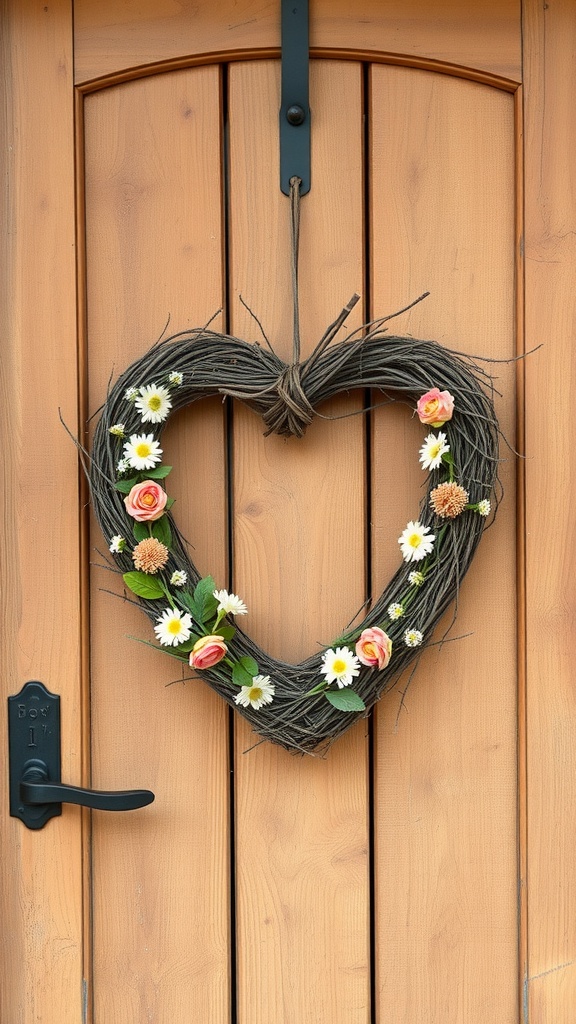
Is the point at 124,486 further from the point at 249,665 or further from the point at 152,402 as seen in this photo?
the point at 249,665

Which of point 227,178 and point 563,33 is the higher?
point 563,33

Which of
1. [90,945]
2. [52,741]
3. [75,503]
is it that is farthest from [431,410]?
[90,945]

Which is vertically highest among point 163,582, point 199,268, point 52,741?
point 199,268

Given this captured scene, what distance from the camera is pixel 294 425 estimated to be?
1.02 meters

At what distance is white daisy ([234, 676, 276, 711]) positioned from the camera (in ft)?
3.21

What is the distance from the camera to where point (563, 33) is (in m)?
1.06

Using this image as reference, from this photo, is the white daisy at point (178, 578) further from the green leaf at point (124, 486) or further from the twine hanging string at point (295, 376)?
the twine hanging string at point (295, 376)

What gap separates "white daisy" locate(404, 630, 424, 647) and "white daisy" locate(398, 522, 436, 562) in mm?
87

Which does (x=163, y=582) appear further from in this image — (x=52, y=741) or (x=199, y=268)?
(x=199, y=268)

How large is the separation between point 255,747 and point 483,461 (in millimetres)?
462

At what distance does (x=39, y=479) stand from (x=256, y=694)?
1.29ft

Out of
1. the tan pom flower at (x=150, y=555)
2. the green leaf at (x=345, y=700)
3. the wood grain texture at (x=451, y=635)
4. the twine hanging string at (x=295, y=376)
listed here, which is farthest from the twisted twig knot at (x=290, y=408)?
the green leaf at (x=345, y=700)

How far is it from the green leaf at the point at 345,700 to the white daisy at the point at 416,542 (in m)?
0.17

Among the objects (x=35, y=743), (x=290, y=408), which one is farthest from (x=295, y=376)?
(x=35, y=743)
